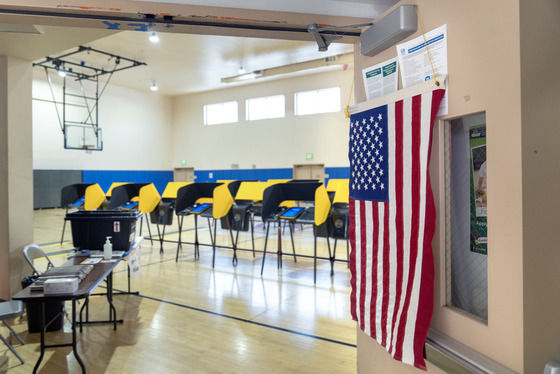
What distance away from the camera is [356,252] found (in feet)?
7.27

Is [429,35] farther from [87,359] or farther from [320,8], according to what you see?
[87,359]

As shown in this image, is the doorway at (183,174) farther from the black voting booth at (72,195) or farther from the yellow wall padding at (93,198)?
the yellow wall padding at (93,198)

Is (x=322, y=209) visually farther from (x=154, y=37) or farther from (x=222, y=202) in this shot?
(x=154, y=37)

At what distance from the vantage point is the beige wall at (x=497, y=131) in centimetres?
124

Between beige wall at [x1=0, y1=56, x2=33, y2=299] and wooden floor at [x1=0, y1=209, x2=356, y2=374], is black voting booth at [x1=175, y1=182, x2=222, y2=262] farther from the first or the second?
beige wall at [x1=0, y1=56, x2=33, y2=299]

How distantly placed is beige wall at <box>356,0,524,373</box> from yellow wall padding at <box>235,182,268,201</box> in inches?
183

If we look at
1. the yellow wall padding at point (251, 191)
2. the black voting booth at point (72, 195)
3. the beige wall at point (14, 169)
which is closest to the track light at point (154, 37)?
the black voting booth at point (72, 195)

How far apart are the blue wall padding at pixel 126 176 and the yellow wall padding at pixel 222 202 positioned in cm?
1120

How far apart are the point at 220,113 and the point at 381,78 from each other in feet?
50.8

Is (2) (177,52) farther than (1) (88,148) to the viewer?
No

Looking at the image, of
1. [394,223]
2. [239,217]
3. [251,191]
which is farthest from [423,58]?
[251,191]

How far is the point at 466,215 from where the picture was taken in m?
1.68

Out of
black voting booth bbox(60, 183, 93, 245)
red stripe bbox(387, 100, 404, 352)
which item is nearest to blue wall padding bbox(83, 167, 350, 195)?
black voting booth bbox(60, 183, 93, 245)

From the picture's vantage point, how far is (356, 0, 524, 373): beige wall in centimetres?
124
